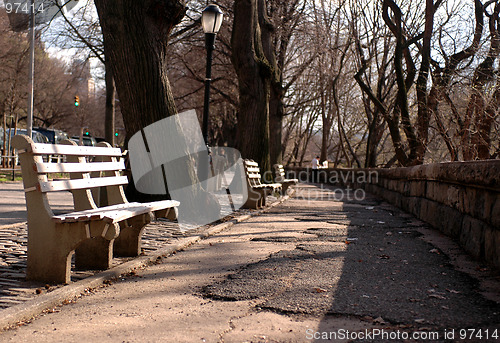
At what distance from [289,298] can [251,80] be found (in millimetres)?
10726

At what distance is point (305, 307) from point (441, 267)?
212cm

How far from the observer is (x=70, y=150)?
4.57 m

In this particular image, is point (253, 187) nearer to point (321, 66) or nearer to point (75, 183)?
point (75, 183)

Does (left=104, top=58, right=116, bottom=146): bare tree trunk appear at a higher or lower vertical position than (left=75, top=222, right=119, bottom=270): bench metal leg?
higher

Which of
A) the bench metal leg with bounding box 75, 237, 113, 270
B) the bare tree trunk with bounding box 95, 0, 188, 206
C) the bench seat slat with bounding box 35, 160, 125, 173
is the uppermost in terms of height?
the bare tree trunk with bounding box 95, 0, 188, 206

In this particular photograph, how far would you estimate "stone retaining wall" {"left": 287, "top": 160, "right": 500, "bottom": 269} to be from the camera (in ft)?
16.8

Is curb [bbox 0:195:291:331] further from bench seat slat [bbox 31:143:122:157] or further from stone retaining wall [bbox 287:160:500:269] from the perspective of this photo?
stone retaining wall [bbox 287:160:500:269]

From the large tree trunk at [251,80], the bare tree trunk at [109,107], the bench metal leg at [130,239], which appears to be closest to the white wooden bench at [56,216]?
the bench metal leg at [130,239]

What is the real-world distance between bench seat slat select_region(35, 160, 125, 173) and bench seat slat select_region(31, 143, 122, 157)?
0.09 meters

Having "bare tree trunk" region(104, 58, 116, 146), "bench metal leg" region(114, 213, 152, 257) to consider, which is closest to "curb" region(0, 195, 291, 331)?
"bench metal leg" region(114, 213, 152, 257)

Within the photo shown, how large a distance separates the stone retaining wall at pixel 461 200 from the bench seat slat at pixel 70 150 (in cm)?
362

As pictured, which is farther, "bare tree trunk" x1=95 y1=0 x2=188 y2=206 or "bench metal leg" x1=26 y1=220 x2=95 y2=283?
"bare tree trunk" x1=95 y1=0 x2=188 y2=206

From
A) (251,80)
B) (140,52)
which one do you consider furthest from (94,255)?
(251,80)

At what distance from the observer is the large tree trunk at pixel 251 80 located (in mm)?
13703
